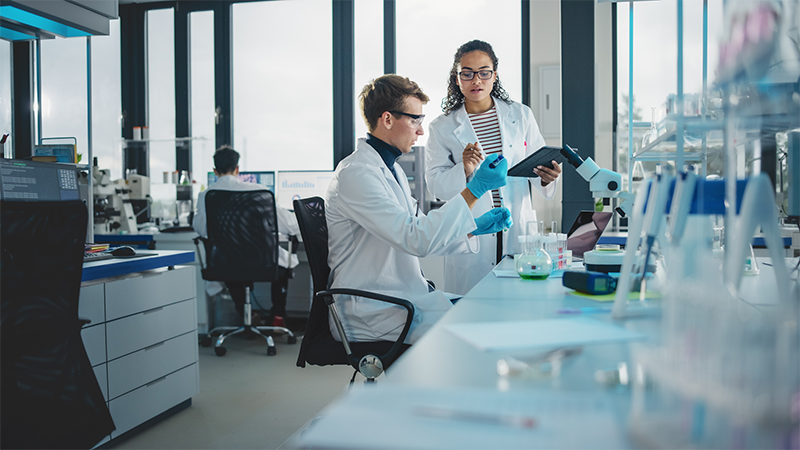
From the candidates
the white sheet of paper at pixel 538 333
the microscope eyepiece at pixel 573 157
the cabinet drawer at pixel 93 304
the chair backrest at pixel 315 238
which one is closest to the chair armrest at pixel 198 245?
the cabinet drawer at pixel 93 304

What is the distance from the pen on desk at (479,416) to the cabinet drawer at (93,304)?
5.55 feet

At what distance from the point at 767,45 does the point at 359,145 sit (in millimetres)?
1180

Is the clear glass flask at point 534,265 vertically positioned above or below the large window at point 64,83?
below

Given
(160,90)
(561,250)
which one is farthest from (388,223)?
(160,90)

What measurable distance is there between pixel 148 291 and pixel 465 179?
4.38ft

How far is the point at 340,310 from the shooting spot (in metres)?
1.56

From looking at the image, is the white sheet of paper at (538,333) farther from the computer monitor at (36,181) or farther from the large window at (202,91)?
the large window at (202,91)

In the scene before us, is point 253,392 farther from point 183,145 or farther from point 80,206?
point 183,145

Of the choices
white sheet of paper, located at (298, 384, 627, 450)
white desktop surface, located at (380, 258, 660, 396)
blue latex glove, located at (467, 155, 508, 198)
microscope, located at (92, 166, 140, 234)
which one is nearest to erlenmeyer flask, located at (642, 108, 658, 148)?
blue latex glove, located at (467, 155, 508, 198)

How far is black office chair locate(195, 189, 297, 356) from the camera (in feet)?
10.6

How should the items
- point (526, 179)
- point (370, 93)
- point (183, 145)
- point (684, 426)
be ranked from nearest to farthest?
point (684, 426), point (370, 93), point (526, 179), point (183, 145)

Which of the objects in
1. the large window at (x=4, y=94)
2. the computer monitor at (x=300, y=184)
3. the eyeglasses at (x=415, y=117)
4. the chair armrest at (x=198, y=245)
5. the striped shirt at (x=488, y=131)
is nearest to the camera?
the eyeglasses at (x=415, y=117)

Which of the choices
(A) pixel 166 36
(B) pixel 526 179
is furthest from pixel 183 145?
(B) pixel 526 179

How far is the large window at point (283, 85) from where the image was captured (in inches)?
186
